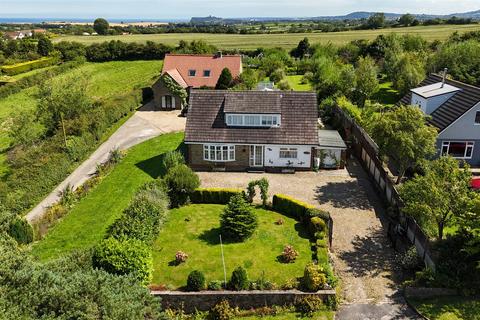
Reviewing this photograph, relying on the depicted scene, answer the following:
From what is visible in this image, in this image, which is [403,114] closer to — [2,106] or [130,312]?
[130,312]

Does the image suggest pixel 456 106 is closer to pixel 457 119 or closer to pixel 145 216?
pixel 457 119

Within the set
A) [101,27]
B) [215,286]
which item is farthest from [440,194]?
[101,27]

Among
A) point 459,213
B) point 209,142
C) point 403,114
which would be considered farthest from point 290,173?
point 459,213

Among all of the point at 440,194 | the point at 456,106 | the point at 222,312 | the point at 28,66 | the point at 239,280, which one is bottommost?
the point at 222,312

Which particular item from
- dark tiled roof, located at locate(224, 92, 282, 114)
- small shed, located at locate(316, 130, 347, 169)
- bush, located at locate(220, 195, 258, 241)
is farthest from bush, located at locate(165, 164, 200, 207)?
small shed, located at locate(316, 130, 347, 169)

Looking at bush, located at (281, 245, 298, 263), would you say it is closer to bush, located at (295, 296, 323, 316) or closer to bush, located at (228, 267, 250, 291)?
bush, located at (295, 296, 323, 316)
